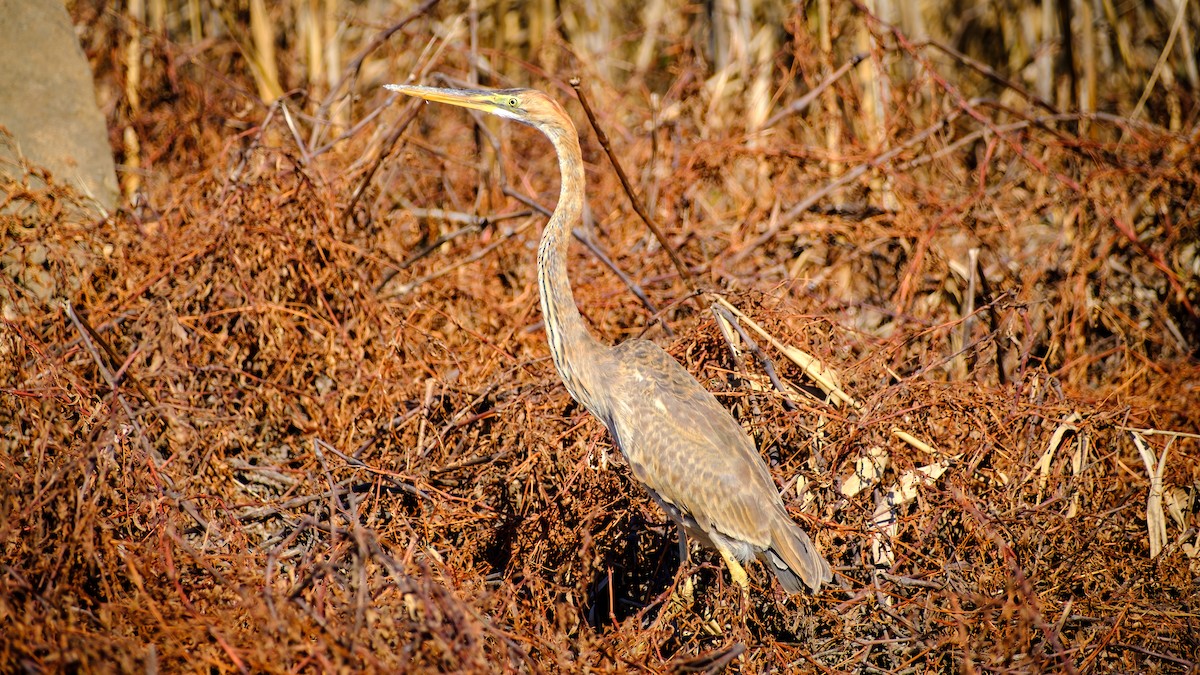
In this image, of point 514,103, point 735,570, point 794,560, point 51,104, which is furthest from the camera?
point 51,104

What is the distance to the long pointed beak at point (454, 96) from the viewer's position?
158 inches

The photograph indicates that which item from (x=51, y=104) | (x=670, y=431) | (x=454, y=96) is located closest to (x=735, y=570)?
(x=670, y=431)

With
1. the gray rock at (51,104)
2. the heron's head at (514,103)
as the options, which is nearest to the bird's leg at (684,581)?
the heron's head at (514,103)

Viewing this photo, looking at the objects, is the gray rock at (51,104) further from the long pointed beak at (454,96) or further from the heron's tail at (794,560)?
the heron's tail at (794,560)

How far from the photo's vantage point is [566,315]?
3859 mm

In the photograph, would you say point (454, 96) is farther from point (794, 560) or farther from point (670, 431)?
point (794, 560)

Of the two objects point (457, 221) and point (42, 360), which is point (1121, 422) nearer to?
point (457, 221)

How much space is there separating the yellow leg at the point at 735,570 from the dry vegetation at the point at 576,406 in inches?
4.2

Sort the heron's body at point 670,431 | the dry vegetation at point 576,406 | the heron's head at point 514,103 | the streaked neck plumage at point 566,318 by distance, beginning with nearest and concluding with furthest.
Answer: the dry vegetation at point 576,406 → the heron's body at point 670,431 → the streaked neck plumage at point 566,318 → the heron's head at point 514,103

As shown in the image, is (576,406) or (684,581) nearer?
(684,581)

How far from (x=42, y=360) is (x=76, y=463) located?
1054mm

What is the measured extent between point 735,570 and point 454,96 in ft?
7.02

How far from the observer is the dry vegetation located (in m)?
3.15

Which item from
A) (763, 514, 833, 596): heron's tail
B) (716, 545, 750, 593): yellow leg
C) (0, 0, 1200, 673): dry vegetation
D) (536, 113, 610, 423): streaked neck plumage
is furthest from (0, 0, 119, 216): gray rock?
(763, 514, 833, 596): heron's tail
